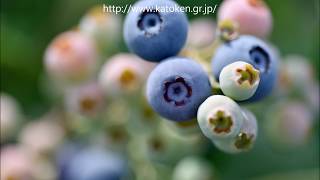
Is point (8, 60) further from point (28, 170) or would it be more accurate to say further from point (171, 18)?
point (171, 18)

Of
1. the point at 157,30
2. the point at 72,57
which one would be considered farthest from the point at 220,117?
the point at 72,57

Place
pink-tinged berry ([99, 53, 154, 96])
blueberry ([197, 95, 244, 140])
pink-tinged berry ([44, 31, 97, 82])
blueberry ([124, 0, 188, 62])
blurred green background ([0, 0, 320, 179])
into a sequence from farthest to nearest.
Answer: blurred green background ([0, 0, 320, 179]) → pink-tinged berry ([44, 31, 97, 82]) → pink-tinged berry ([99, 53, 154, 96]) → blueberry ([124, 0, 188, 62]) → blueberry ([197, 95, 244, 140])

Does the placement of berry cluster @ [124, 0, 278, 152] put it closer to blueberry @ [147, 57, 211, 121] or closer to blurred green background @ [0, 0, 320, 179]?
blueberry @ [147, 57, 211, 121]

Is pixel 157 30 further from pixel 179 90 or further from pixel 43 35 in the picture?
pixel 43 35

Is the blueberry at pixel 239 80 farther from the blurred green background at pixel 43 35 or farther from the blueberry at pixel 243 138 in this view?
the blurred green background at pixel 43 35

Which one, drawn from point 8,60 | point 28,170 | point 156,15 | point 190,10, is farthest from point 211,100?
point 8,60

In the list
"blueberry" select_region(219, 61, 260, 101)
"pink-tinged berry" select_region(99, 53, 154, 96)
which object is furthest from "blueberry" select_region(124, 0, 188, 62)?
"pink-tinged berry" select_region(99, 53, 154, 96)

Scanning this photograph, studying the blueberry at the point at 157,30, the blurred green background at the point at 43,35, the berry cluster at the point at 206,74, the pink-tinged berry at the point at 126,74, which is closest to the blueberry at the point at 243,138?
the berry cluster at the point at 206,74
